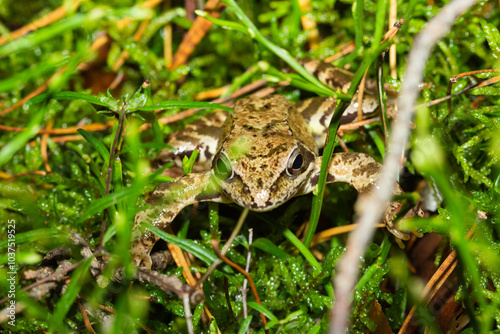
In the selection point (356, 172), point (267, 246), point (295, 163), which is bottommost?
point (267, 246)

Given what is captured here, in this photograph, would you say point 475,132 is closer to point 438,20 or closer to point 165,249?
point 438,20

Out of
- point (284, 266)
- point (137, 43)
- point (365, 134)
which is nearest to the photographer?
point (284, 266)

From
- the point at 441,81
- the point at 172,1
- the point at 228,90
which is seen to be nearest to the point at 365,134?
the point at 441,81

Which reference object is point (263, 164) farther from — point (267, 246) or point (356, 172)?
point (356, 172)

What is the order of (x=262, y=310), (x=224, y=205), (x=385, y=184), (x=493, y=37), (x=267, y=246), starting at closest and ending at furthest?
(x=385, y=184), (x=262, y=310), (x=267, y=246), (x=493, y=37), (x=224, y=205)

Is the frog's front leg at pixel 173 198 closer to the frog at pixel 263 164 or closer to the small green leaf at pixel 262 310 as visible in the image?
the frog at pixel 263 164

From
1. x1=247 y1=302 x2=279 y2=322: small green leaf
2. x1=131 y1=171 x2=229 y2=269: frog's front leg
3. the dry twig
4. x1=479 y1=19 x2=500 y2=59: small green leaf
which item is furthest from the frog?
the dry twig

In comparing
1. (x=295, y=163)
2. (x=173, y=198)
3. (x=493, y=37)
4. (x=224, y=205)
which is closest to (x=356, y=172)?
(x=295, y=163)
